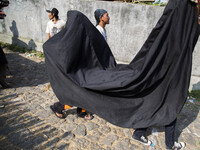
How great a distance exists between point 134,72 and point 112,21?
Answer: 3.80m

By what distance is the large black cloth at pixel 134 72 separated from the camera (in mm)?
2115

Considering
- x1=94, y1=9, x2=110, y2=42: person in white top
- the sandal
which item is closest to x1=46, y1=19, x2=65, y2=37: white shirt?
x1=94, y1=9, x2=110, y2=42: person in white top

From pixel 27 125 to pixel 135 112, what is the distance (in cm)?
203

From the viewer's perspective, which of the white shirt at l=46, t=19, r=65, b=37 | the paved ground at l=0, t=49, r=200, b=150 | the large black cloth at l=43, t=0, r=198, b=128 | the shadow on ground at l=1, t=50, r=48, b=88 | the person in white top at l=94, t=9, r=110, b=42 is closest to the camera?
the large black cloth at l=43, t=0, r=198, b=128

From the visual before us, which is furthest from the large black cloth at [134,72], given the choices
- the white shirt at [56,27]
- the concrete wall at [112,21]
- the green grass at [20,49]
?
the green grass at [20,49]

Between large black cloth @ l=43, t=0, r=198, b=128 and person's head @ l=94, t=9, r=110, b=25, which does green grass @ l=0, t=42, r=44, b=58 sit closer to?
person's head @ l=94, t=9, r=110, b=25

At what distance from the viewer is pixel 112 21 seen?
221 inches

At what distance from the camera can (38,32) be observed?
7520 millimetres

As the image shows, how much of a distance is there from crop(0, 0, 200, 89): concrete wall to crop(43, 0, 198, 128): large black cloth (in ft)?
9.82

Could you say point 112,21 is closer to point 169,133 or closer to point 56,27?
point 56,27

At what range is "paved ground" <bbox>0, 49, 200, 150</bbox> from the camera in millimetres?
2713

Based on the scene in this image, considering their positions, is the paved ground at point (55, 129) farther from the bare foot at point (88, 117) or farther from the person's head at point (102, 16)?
the person's head at point (102, 16)

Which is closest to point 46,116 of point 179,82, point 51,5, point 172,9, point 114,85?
point 114,85

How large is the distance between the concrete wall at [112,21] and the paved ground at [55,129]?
7.60ft
